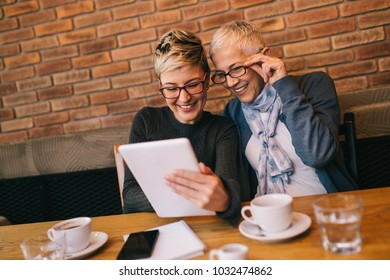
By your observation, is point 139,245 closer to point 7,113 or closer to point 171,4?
point 171,4

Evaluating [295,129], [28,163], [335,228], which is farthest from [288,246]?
[28,163]

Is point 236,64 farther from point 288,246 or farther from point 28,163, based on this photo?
point 28,163

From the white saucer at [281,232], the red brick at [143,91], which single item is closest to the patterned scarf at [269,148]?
the white saucer at [281,232]

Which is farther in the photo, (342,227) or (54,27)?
(54,27)

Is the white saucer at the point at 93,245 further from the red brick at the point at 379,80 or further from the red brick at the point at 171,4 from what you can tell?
the red brick at the point at 379,80

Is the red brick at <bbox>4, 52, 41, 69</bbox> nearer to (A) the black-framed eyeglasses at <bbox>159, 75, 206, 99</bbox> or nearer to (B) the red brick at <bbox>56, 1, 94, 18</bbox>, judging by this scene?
(B) the red brick at <bbox>56, 1, 94, 18</bbox>

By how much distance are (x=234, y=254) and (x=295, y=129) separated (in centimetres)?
65

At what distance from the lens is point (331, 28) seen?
1784 millimetres

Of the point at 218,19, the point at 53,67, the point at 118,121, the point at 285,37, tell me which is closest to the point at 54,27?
the point at 53,67

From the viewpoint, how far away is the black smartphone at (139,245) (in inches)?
Answer: 32.5

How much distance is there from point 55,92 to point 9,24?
483 millimetres

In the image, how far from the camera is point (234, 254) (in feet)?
2.25

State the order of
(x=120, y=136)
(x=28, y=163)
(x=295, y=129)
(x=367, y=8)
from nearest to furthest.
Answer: (x=295, y=129)
(x=367, y=8)
(x=120, y=136)
(x=28, y=163)

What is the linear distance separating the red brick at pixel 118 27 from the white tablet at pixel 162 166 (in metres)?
1.25
